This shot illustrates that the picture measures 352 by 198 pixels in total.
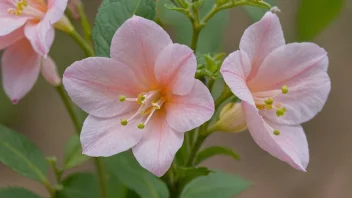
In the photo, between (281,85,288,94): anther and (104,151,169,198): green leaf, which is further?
(104,151,169,198): green leaf

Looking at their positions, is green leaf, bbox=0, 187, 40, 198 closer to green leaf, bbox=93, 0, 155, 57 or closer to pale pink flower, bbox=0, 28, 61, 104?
pale pink flower, bbox=0, 28, 61, 104

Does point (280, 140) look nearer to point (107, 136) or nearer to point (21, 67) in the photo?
point (107, 136)

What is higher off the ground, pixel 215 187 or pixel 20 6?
pixel 20 6

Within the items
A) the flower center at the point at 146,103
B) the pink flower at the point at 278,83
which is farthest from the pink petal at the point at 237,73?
the flower center at the point at 146,103


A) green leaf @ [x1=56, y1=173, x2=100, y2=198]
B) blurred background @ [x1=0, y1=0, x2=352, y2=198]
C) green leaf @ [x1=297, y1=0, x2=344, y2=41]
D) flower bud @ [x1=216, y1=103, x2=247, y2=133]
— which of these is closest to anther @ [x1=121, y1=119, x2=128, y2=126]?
flower bud @ [x1=216, y1=103, x2=247, y2=133]

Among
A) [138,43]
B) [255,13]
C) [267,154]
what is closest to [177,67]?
[138,43]

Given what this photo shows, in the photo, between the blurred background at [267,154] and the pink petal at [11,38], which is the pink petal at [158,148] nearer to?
the pink petal at [11,38]
